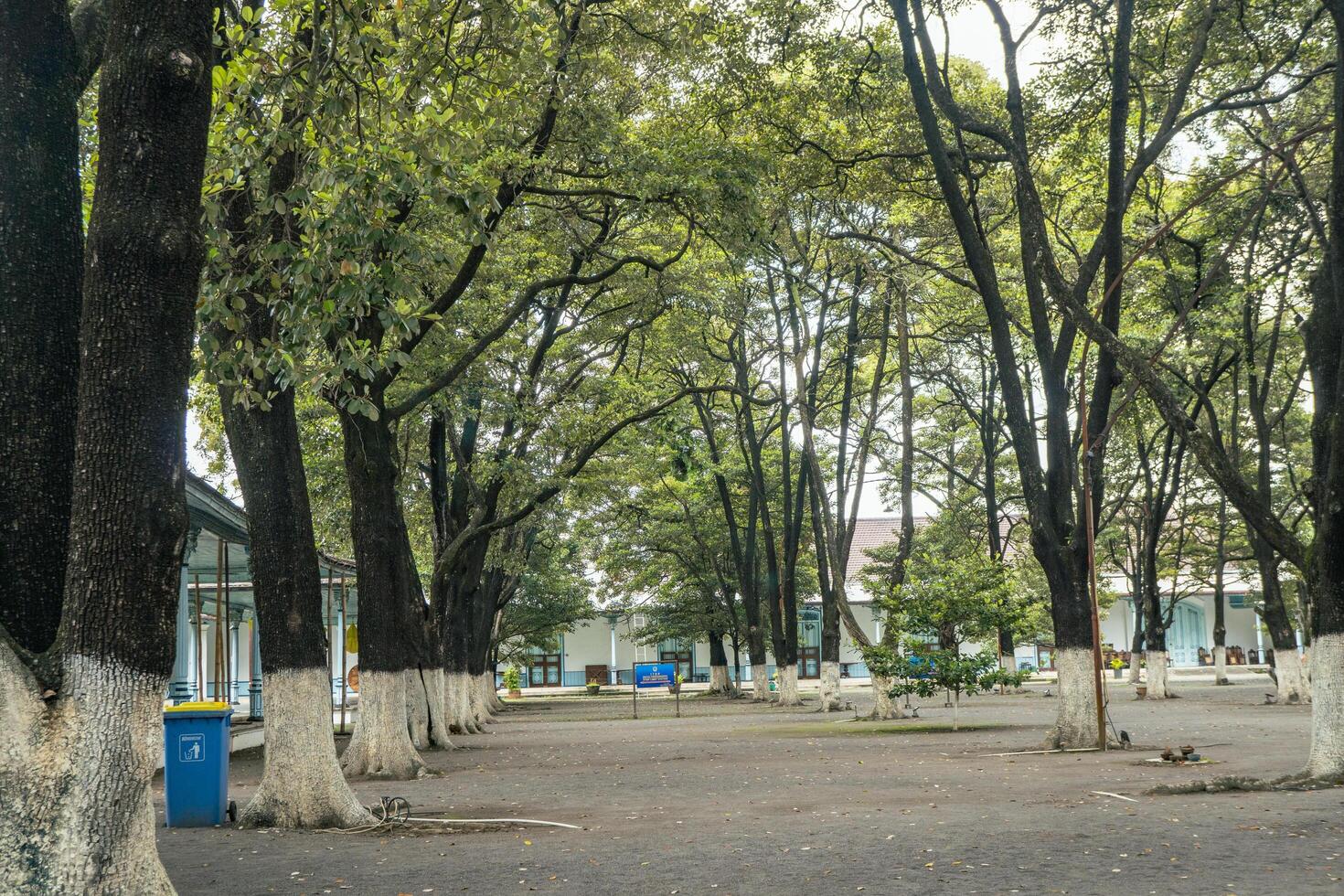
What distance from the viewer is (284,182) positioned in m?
10.4

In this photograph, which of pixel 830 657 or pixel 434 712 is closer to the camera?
pixel 434 712

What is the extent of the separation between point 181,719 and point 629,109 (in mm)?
10608

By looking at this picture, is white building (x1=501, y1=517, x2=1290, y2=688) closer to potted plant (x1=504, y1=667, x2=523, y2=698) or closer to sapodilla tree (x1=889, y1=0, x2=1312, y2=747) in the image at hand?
potted plant (x1=504, y1=667, x2=523, y2=698)

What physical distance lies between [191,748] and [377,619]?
4.62m

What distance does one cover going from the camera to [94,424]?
5.12 m

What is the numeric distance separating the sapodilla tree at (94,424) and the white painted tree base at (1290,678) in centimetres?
2870

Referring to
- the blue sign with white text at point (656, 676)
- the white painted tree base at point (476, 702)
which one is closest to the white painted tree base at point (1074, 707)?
the white painted tree base at point (476, 702)

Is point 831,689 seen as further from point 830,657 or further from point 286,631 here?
point 286,631

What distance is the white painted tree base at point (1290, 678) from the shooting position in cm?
2820

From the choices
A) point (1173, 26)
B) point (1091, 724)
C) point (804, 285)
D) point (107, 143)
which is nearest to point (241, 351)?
point (107, 143)

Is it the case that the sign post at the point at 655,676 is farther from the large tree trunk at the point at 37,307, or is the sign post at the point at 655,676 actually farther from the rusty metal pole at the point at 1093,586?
the large tree trunk at the point at 37,307

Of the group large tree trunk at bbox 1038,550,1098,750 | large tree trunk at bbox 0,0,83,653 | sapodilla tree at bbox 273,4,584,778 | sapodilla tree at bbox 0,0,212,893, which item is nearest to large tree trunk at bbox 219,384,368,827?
sapodilla tree at bbox 273,4,584,778

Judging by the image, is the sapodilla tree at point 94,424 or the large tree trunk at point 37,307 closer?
the sapodilla tree at point 94,424

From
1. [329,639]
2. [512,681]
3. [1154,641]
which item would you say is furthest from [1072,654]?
[512,681]
